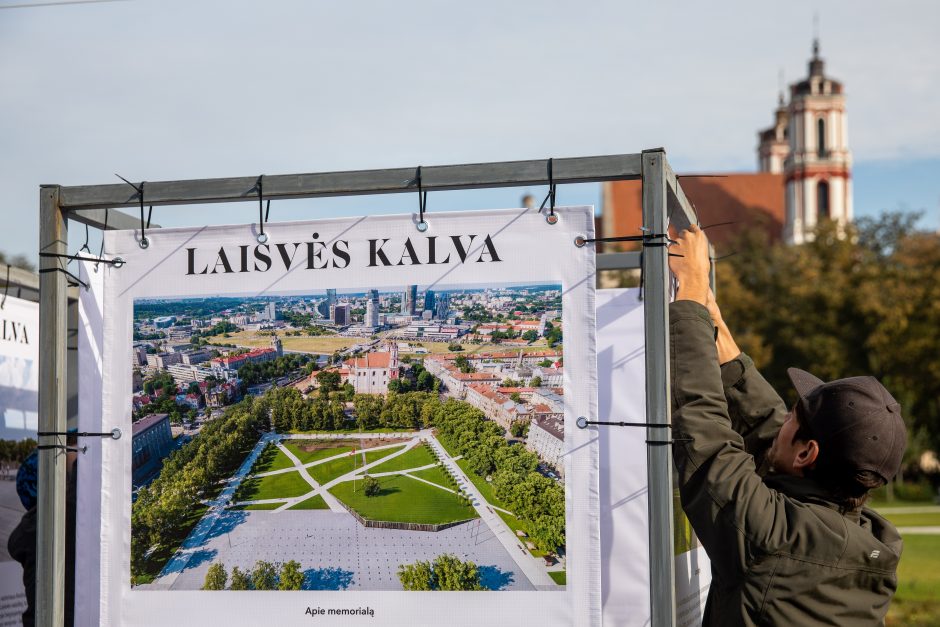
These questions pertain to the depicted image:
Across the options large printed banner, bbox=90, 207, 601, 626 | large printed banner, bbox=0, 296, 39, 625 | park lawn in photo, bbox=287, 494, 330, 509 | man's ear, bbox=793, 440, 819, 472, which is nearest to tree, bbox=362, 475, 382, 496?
large printed banner, bbox=90, 207, 601, 626

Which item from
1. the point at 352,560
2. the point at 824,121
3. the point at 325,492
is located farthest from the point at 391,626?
the point at 824,121

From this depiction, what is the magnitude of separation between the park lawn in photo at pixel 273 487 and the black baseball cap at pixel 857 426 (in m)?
1.40

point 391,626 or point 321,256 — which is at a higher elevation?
point 321,256

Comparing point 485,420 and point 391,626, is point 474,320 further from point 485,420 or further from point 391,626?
point 391,626

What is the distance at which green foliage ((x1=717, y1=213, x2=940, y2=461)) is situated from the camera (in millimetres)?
28422

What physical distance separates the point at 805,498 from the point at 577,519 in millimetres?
613

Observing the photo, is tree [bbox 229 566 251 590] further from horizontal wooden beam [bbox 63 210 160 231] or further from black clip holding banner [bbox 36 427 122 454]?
horizontal wooden beam [bbox 63 210 160 231]

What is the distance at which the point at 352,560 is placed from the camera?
262 cm

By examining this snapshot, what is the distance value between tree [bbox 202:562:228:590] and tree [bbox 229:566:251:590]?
25 mm

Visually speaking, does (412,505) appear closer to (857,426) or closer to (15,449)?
(857,426)

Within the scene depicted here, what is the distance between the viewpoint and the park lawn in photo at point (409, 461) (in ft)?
8.65

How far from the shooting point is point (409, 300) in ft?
8.73

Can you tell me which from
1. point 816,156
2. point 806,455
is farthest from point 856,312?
point 816,156

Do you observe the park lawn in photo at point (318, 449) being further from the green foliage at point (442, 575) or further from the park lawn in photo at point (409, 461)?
the green foliage at point (442, 575)
